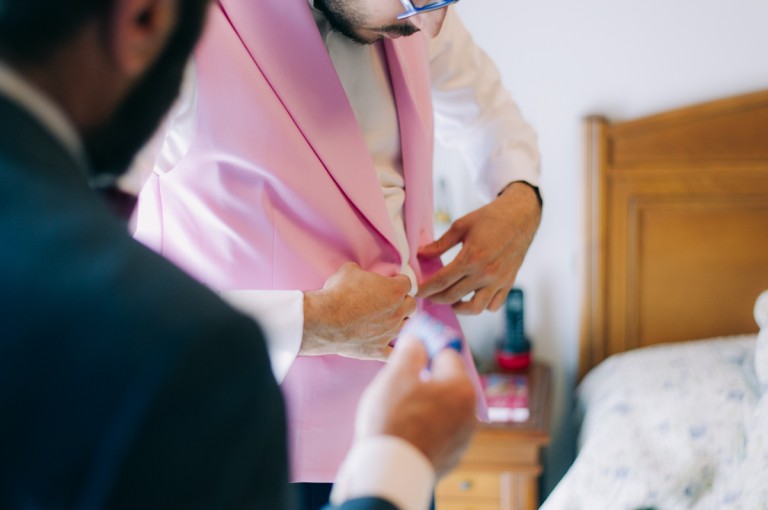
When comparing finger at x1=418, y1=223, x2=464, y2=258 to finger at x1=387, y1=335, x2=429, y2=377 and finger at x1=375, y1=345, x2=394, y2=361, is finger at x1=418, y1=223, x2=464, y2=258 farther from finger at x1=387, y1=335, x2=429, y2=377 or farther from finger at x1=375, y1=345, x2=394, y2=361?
finger at x1=387, y1=335, x2=429, y2=377

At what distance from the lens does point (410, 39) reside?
1136mm

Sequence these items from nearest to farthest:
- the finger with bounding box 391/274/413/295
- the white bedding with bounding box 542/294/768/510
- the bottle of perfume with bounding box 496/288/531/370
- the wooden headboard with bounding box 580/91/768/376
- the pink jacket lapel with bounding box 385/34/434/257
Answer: the finger with bounding box 391/274/413/295, the pink jacket lapel with bounding box 385/34/434/257, the white bedding with bounding box 542/294/768/510, the wooden headboard with bounding box 580/91/768/376, the bottle of perfume with bounding box 496/288/531/370

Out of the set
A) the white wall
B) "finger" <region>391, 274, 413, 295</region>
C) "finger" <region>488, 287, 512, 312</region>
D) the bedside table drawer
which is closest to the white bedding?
the bedside table drawer

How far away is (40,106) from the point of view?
393mm

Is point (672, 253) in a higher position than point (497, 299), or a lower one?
lower

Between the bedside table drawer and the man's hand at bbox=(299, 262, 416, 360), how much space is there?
121 centimetres

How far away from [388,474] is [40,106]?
0.96 feet

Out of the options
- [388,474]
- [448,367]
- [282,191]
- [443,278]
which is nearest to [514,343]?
[443,278]

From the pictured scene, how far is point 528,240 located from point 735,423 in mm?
897

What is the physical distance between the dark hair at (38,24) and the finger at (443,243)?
0.80 metres

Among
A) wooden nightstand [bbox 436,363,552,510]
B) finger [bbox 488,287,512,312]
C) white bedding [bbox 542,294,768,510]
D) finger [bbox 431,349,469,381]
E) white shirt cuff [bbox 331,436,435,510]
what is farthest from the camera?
wooden nightstand [bbox 436,363,552,510]

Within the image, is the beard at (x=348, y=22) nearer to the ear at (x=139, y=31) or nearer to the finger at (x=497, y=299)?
the finger at (x=497, y=299)

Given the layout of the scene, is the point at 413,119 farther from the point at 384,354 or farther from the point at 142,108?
the point at 142,108

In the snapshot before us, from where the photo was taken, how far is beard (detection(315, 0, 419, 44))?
99cm
